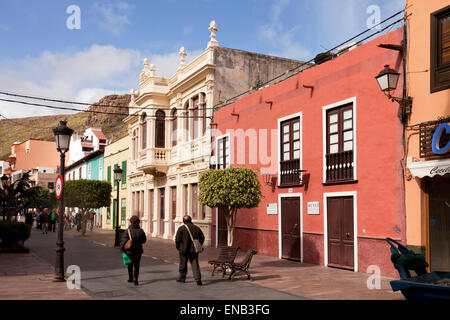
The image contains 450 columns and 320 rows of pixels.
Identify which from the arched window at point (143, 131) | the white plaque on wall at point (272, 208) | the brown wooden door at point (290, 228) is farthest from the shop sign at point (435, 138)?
the arched window at point (143, 131)

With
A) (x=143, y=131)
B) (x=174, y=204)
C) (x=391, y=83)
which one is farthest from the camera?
(x=143, y=131)

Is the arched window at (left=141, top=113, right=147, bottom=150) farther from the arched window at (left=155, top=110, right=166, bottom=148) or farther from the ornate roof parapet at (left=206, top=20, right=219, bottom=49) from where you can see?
the ornate roof parapet at (left=206, top=20, right=219, bottom=49)

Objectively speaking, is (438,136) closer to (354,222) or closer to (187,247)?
(354,222)

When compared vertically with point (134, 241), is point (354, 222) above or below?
above

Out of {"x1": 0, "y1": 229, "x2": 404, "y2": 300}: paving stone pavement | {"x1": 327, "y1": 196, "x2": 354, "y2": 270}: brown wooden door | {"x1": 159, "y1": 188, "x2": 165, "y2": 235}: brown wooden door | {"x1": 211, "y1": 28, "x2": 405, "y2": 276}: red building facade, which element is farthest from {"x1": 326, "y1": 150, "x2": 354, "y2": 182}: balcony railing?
{"x1": 159, "y1": 188, "x2": 165, "y2": 235}: brown wooden door

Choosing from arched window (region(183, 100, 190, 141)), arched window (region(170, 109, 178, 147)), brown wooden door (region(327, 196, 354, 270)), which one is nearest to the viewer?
brown wooden door (region(327, 196, 354, 270))

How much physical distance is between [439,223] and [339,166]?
3.61 meters

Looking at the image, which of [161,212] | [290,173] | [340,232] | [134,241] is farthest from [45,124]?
[134,241]

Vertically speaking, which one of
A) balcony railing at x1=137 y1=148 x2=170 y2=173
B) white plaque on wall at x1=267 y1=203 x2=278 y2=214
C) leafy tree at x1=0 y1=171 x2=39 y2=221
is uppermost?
balcony railing at x1=137 y1=148 x2=170 y2=173

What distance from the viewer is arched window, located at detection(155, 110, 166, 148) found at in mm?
27962

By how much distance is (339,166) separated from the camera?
14.2m

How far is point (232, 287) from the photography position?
35.1 ft

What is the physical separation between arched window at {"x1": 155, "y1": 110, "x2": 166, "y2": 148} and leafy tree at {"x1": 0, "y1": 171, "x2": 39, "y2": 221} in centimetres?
788

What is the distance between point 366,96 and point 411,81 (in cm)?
165
